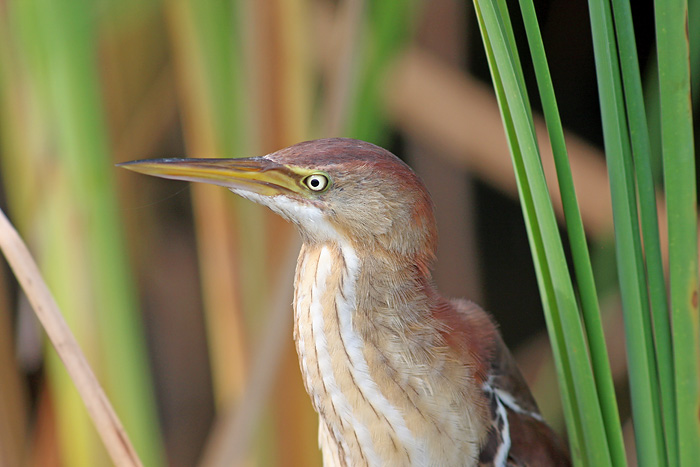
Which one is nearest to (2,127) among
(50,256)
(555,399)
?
(50,256)

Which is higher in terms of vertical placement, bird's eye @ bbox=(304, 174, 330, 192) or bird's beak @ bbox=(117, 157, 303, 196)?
bird's beak @ bbox=(117, 157, 303, 196)

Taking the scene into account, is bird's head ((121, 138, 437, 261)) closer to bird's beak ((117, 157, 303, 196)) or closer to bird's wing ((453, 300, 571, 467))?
bird's beak ((117, 157, 303, 196))

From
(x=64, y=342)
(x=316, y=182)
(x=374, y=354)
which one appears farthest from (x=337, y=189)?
(x=64, y=342)

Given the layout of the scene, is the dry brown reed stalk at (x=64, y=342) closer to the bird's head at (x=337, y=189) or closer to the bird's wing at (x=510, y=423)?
the bird's head at (x=337, y=189)

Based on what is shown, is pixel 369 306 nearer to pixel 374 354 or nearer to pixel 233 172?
pixel 374 354

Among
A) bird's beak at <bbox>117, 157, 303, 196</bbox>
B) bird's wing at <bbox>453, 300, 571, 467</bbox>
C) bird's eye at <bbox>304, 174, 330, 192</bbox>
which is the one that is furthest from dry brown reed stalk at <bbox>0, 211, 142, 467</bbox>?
bird's wing at <bbox>453, 300, 571, 467</bbox>

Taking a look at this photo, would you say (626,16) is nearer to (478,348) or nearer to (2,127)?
Result: (478,348)
